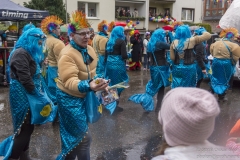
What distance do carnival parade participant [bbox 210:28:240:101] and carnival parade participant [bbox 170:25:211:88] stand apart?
1198 mm

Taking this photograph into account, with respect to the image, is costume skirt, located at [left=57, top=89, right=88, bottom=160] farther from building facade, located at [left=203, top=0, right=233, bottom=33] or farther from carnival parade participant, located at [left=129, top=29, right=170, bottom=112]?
building facade, located at [left=203, top=0, right=233, bottom=33]

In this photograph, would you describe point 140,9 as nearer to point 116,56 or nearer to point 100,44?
point 100,44

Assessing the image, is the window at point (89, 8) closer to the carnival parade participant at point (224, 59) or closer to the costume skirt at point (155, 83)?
the carnival parade participant at point (224, 59)

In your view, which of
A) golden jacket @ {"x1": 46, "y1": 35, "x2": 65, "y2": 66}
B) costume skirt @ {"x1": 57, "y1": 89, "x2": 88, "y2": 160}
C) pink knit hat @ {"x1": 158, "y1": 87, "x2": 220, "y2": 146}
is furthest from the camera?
golden jacket @ {"x1": 46, "y1": 35, "x2": 65, "y2": 66}

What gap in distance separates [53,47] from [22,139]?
230 cm

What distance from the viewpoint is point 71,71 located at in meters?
3.02

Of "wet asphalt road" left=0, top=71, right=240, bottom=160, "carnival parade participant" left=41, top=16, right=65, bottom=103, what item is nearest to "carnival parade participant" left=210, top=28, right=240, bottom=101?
"wet asphalt road" left=0, top=71, right=240, bottom=160

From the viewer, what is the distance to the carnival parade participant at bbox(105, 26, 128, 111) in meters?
6.12

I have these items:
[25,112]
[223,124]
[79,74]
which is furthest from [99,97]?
[223,124]

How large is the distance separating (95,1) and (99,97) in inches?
646

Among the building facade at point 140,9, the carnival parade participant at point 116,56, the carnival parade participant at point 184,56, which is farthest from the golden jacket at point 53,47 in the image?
the building facade at point 140,9

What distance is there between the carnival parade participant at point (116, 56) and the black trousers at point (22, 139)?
2948mm

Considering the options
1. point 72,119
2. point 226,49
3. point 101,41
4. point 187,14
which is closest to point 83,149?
point 72,119

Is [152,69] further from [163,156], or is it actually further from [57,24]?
[163,156]
